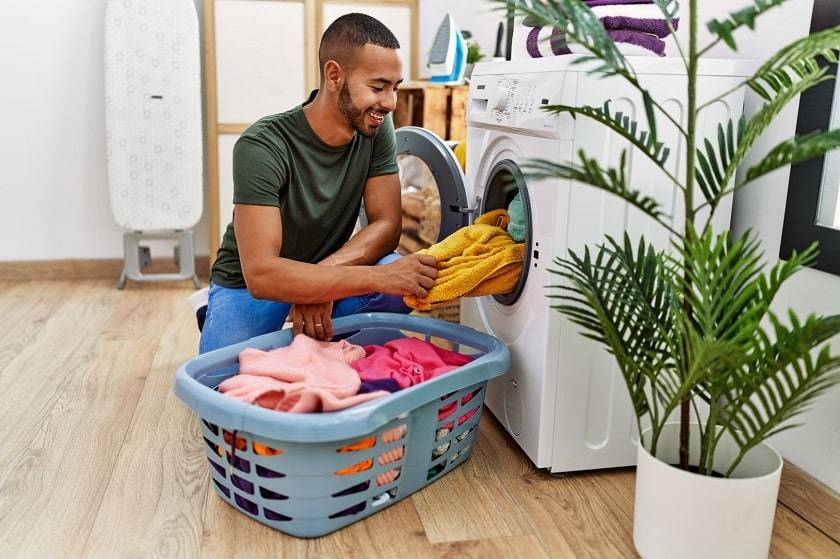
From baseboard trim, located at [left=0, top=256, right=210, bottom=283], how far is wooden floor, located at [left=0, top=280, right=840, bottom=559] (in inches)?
49.6

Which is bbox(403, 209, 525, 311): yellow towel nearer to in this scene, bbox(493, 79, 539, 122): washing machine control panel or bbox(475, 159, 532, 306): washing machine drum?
bbox(475, 159, 532, 306): washing machine drum

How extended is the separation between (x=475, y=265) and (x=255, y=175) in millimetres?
533

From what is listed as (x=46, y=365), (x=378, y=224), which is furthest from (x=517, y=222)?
(x=46, y=365)

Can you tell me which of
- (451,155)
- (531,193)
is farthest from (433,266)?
(451,155)

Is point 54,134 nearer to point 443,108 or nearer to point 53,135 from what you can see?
point 53,135

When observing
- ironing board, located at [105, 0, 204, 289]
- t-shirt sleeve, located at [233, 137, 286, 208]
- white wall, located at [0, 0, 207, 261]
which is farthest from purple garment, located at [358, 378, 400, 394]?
white wall, located at [0, 0, 207, 261]

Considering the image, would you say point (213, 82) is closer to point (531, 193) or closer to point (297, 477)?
point (531, 193)

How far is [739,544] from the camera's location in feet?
4.22

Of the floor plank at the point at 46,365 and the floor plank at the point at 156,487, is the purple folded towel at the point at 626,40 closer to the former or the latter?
the floor plank at the point at 156,487

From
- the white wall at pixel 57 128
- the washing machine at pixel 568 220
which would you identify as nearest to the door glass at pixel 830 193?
the washing machine at pixel 568 220

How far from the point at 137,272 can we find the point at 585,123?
95.1 inches

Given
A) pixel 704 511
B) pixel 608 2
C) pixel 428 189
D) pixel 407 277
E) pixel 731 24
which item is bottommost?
pixel 704 511

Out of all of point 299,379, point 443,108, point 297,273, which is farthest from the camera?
point 443,108

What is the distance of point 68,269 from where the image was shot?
3.51 metres
